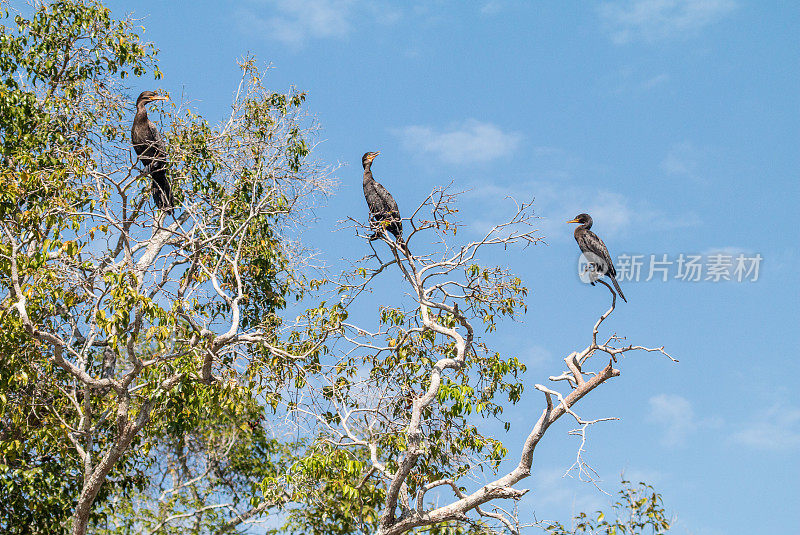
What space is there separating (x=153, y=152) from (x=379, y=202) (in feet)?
9.62

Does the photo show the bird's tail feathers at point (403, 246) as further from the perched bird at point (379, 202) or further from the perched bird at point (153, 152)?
the perched bird at point (153, 152)

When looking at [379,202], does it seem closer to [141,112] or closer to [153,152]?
[153,152]

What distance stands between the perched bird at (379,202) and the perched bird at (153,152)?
2344 millimetres

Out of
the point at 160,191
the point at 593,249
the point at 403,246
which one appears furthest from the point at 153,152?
the point at 593,249

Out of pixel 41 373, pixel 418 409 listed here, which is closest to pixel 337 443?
pixel 418 409

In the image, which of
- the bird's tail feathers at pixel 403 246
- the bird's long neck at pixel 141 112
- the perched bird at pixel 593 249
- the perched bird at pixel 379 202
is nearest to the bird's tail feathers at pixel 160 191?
the bird's long neck at pixel 141 112

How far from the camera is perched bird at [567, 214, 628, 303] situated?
335 inches

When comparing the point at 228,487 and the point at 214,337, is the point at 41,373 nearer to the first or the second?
the point at 214,337

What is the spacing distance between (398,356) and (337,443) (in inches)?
49.2

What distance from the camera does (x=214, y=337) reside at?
8461 mm

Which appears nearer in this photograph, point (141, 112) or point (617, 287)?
point (617, 287)

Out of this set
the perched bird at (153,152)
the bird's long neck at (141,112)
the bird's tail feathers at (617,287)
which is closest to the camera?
the bird's tail feathers at (617,287)

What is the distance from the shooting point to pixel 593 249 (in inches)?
348

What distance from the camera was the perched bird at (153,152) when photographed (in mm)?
10109
